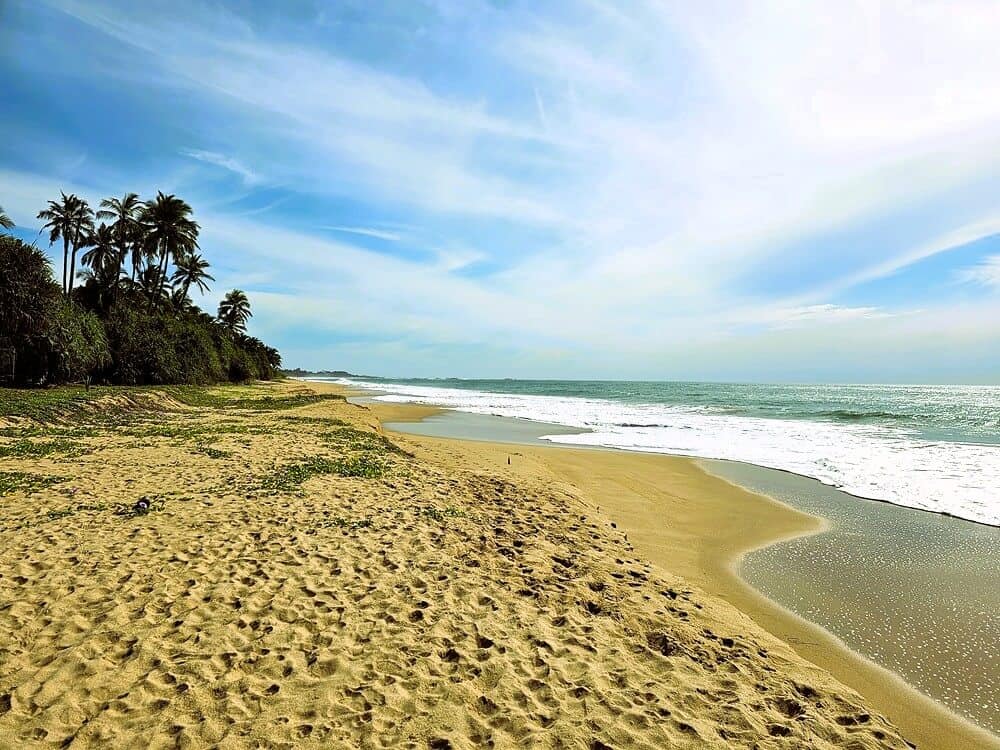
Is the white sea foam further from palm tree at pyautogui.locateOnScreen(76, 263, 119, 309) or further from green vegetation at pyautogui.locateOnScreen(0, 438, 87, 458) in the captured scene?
palm tree at pyautogui.locateOnScreen(76, 263, 119, 309)

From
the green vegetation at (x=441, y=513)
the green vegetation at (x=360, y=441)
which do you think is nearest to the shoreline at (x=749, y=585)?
the green vegetation at (x=441, y=513)

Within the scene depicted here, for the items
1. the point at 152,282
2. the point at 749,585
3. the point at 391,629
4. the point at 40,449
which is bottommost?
the point at 749,585

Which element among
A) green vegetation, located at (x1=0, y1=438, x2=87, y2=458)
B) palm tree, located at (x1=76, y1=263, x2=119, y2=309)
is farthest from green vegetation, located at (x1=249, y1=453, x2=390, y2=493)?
palm tree, located at (x1=76, y1=263, x2=119, y2=309)

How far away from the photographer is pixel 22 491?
8.02 meters

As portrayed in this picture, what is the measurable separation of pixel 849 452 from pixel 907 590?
43.7 ft

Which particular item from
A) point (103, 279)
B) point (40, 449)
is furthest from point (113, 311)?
point (40, 449)

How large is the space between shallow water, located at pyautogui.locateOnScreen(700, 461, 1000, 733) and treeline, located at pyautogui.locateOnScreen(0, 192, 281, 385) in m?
28.6

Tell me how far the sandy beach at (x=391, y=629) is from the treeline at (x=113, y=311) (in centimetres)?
1741

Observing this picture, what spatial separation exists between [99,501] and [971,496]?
17.2 metres

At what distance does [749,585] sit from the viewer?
6.71m

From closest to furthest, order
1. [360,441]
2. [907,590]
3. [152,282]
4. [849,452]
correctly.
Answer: [907,590], [360,441], [849,452], [152,282]

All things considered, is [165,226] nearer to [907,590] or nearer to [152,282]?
[152,282]

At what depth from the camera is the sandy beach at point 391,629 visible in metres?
3.44

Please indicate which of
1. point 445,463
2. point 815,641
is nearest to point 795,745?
point 815,641
